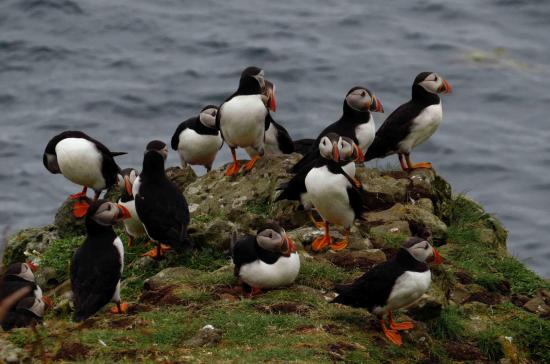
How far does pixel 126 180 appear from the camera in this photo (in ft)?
36.4

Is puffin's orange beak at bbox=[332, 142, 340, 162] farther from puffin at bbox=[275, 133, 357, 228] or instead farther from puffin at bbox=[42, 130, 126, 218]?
puffin at bbox=[42, 130, 126, 218]

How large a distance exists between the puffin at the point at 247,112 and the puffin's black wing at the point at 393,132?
125 centimetres

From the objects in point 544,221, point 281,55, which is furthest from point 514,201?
point 281,55

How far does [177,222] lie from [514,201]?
1550 centimetres

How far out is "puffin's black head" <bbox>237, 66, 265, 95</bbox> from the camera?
39.1ft

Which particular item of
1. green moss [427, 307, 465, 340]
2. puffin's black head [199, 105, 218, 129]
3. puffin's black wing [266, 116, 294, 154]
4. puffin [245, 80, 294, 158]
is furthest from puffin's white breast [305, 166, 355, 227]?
puffin's black head [199, 105, 218, 129]

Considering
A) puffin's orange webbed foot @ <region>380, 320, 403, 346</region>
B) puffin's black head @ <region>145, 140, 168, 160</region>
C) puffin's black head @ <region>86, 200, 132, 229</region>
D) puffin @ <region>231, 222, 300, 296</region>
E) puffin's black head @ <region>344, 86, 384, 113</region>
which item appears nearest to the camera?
puffin's orange webbed foot @ <region>380, 320, 403, 346</region>

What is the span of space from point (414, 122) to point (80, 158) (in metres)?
3.63

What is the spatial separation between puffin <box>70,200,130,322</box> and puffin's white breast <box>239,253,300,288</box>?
103 cm

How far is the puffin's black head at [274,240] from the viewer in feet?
30.0

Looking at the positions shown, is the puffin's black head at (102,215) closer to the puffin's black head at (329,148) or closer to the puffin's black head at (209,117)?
the puffin's black head at (329,148)

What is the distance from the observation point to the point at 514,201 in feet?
79.8

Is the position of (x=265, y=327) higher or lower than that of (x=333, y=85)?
higher

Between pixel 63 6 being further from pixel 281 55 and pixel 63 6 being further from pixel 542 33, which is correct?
pixel 542 33
